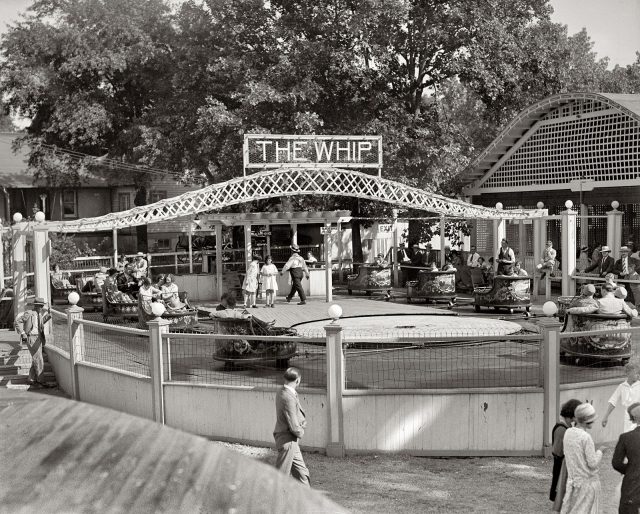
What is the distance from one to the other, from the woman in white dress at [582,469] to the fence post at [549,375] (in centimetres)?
319

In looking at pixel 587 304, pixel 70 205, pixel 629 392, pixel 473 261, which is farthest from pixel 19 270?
pixel 70 205

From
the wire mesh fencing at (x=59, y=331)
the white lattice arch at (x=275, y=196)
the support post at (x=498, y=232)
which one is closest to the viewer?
the wire mesh fencing at (x=59, y=331)

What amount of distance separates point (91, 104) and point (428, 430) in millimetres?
28351

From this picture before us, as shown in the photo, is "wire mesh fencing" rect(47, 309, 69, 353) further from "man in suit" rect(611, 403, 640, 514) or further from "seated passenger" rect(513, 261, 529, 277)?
"seated passenger" rect(513, 261, 529, 277)

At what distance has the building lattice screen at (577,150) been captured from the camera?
973 inches

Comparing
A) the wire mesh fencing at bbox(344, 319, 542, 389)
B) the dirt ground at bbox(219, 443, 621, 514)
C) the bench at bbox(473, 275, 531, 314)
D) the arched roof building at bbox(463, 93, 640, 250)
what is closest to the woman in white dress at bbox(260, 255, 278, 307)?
the bench at bbox(473, 275, 531, 314)

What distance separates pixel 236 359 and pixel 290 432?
3069mm

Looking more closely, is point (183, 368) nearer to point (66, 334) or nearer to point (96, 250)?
point (66, 334)

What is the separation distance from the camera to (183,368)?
11.2 m

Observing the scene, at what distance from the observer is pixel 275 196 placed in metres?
22.8

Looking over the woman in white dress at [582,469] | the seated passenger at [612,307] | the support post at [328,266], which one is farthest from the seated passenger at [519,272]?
the woman in white dress at [582,469]

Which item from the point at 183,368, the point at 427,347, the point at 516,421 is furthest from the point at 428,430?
the point at 183,368

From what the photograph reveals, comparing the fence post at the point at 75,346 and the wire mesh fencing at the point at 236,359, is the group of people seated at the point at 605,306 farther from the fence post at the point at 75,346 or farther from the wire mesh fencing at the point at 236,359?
the fence post at the point at 75,346

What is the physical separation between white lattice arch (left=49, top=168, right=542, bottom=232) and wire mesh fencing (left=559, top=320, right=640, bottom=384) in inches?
437
